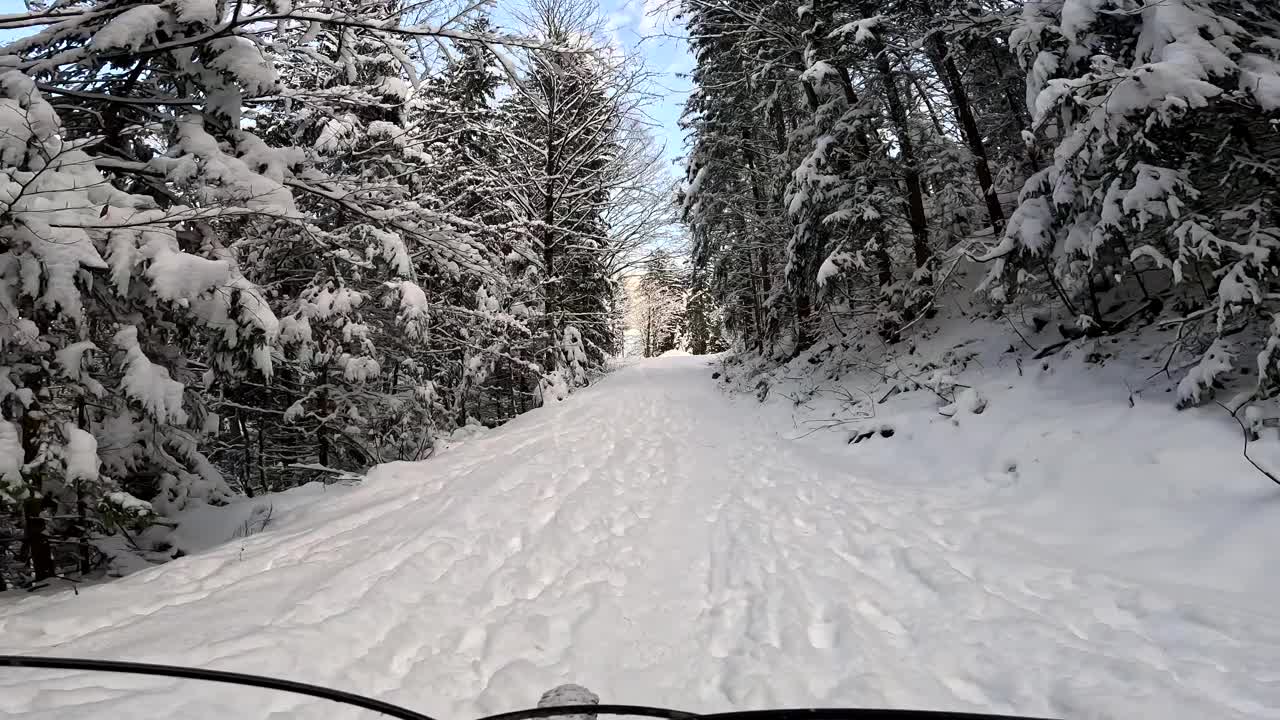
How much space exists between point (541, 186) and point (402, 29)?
10349mm

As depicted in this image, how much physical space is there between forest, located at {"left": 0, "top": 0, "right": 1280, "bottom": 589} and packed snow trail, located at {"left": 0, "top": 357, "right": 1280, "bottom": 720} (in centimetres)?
127

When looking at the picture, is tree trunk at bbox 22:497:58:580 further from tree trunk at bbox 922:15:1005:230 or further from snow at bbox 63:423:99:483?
tree trunk at bbox 922:15:1005:230

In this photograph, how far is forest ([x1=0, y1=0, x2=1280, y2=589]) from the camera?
10.5 feet

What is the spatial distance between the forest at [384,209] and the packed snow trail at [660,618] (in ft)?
4.15

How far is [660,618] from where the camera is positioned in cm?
287

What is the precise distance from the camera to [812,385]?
10133 millimetres

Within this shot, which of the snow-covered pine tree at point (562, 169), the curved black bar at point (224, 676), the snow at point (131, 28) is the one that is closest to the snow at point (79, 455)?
the curved black bar at point (224, 676)

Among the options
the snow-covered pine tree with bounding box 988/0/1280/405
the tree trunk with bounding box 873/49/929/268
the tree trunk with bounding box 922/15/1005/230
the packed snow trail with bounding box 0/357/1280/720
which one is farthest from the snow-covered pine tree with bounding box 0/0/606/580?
the tree trunk with bounding box 873/49/929/268

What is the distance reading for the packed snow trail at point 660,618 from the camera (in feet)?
6.77

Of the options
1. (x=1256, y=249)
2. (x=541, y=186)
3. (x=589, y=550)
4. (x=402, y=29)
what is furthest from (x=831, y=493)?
(x=541, y=186)

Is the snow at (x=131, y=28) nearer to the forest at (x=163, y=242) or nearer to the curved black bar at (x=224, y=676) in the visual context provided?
the forest at (x=163, y=242)

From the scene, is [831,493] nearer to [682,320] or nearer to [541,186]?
[541,186]

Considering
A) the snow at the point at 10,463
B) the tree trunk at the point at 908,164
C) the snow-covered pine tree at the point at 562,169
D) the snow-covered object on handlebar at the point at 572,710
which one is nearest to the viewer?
the snow-covered object on handlebar at the point at 572,710

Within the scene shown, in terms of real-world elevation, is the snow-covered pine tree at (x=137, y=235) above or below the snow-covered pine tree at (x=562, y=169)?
below
